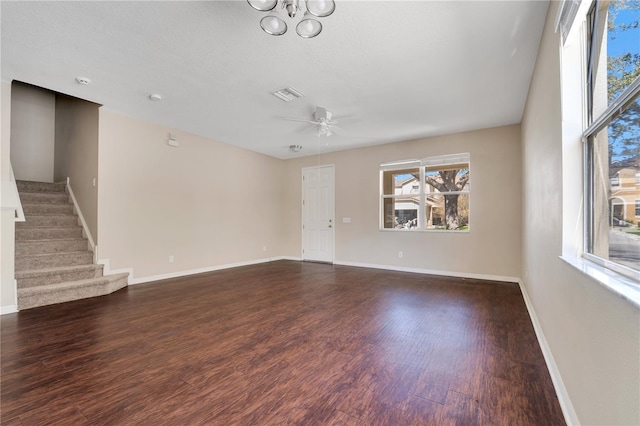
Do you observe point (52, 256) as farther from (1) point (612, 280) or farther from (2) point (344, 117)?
(1) point (612, 280)

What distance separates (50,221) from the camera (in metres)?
4.44

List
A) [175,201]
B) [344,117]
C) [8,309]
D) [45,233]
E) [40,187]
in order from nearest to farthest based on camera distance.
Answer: [8,309], [45,233], [344,117], [40,187], [175,201]

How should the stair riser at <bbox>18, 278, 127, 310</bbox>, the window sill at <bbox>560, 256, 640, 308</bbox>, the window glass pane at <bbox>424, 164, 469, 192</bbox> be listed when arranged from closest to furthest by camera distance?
the window sill at <bbox>560, 256, 640, 308</bbox>, the stair riser at <bbox>18, 278, 127, 310</bbox>, the window glass pane at <bbox>424, 164, 469, 192</bbox>

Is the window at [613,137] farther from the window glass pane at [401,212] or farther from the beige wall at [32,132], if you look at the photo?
the beige wall at [32,132]

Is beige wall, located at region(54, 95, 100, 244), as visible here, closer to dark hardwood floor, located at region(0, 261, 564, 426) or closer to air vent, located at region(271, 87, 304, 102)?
dark hardwood floor, located at region(0, 261, 564, 426)

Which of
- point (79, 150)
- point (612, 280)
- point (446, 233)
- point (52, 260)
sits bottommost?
point (52, 260)

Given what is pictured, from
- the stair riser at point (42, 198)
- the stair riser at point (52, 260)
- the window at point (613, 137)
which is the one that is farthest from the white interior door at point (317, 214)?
the window at point (613, 137)

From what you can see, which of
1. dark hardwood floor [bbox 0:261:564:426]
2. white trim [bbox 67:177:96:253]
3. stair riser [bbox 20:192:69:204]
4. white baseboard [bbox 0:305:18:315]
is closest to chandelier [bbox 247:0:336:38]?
dark hardwood floor [bbox 0:261:564:426]

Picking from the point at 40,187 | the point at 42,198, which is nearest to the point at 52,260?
the point at 42,198

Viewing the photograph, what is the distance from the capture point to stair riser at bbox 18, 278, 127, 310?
11.0 ft

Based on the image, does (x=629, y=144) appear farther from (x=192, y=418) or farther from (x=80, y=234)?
(x=80, y=234)

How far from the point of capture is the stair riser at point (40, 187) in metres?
4.77

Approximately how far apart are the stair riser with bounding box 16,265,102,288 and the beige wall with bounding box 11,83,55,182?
272 cm

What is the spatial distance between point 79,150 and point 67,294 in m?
2.54
